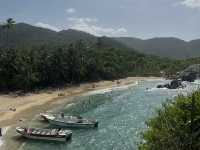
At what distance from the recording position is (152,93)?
123750mm

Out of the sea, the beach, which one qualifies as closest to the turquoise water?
the sea

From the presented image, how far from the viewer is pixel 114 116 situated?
88.3 meters

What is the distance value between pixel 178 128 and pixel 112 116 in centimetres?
5867

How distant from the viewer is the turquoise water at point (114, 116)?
65.5 meters

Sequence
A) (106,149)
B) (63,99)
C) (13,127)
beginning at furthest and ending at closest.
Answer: (63,99)
(13,127)
(106,149)

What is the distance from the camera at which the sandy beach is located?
86.5 m

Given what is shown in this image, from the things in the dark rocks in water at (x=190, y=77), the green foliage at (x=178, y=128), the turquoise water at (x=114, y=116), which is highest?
the green foliage at (x=178, y=128)

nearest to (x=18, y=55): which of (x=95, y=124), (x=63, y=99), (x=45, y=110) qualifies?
(x=63, y=99)

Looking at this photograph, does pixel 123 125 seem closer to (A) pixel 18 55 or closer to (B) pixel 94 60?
(A) pixel 18 55

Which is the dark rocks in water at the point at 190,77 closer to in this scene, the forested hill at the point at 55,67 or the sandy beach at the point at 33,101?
the forested hill at the point at 55,67

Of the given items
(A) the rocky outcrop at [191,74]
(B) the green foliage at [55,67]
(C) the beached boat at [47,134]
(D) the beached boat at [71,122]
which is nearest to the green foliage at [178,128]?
(C) the beached boat at [47,134]

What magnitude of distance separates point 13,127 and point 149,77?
103m

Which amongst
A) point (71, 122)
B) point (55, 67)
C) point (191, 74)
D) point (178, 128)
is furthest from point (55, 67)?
point (178, 128)

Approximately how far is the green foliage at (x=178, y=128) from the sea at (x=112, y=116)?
10.9 metres
